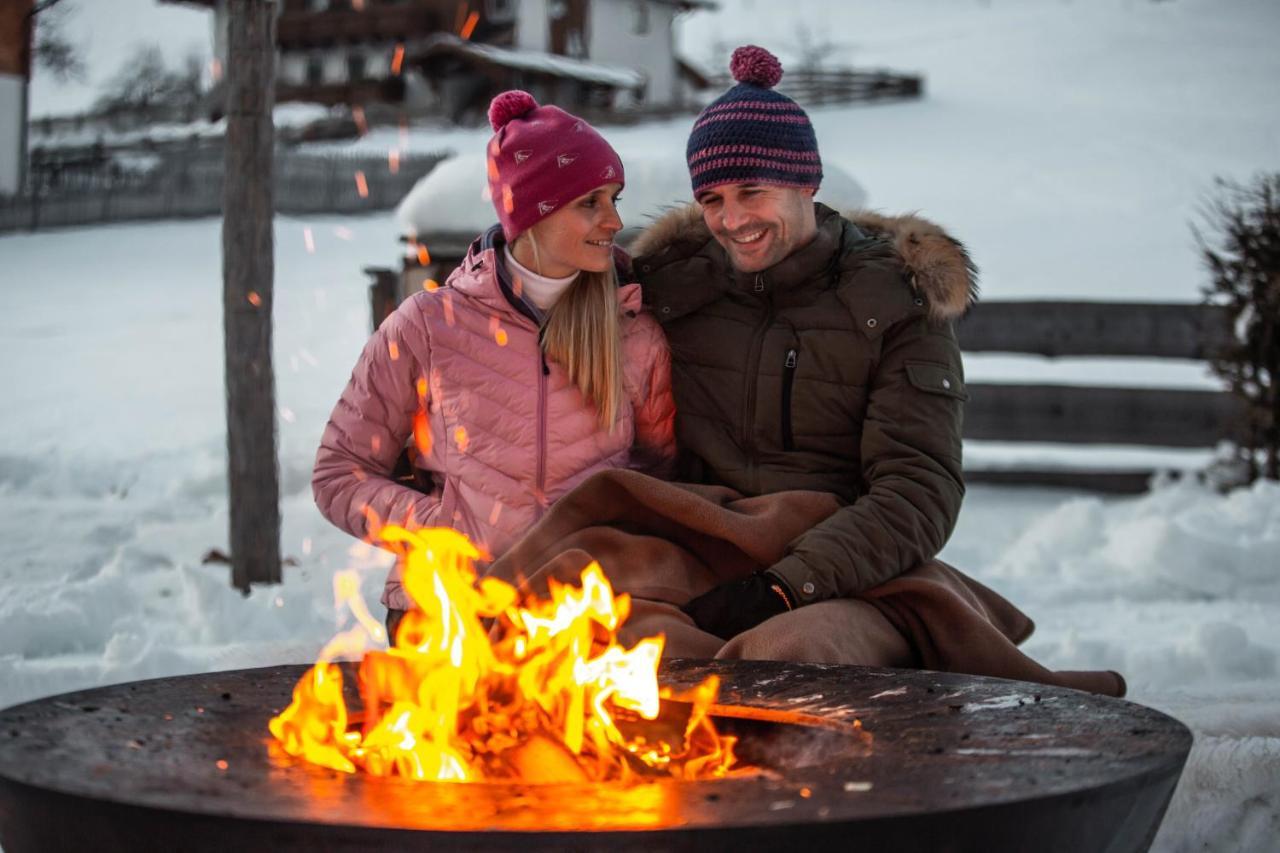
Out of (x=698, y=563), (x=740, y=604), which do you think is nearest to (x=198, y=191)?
(x=698, y=563)

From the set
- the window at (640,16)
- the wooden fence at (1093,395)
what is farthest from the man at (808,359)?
the window at (640,16)

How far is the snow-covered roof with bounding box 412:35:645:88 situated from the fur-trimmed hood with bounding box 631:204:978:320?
30356 mm

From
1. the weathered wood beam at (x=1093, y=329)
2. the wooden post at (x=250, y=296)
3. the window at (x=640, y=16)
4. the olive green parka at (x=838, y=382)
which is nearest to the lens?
the olive green parka at (x=838, y=382)

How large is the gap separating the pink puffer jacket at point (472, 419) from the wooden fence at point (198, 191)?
21.8 meters

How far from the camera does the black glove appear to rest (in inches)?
123

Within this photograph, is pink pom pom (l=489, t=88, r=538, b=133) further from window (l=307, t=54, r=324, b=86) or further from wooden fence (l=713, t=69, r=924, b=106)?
window (l=307, t=54, r=324, b=86)

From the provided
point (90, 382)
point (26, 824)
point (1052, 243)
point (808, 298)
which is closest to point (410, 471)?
point (808, 298)

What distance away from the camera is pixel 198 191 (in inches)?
1042

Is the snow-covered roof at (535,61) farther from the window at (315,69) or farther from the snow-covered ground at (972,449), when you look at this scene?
the snow-covered ground at (972,449)

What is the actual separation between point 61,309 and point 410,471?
1535cm

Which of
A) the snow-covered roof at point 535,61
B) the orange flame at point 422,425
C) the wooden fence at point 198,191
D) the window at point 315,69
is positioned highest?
the orange flame at point 422,425

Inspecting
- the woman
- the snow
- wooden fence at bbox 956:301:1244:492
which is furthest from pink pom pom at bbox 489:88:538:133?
the snow

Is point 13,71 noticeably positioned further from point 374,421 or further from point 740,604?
point 740,604

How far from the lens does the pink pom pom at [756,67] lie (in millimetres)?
3500
